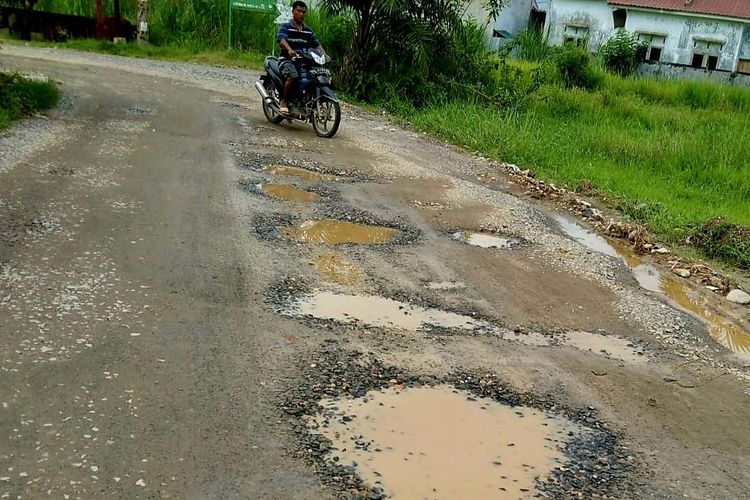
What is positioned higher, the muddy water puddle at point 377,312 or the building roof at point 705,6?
the building roof at point 705,6

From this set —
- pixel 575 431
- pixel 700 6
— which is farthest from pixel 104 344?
pixel 700 6

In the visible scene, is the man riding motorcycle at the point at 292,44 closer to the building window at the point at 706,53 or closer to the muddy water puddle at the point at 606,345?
the muddy water puddle at the point at 606,345

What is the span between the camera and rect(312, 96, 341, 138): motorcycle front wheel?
381 inches

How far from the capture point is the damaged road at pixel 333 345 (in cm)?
295

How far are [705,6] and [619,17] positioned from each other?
3.07m

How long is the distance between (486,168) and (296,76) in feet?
8.92

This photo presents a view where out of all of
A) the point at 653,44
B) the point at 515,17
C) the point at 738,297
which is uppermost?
the point at 515,17

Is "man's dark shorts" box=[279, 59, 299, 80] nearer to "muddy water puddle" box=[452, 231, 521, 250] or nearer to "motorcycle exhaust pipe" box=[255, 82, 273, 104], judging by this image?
"motorcycle exhaust pipe" box=[255, 82, 273, 104]

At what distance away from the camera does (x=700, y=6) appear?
2339 centimetres

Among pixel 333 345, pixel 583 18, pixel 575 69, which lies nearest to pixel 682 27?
pixel 583 18

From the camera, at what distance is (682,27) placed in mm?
23938

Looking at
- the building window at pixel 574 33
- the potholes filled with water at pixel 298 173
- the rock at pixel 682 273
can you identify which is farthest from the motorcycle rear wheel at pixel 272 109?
the building window at pixel 574 33

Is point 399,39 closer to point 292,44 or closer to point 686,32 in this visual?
point 292,44

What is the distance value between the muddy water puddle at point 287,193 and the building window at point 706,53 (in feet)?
67.5
